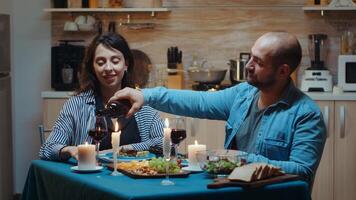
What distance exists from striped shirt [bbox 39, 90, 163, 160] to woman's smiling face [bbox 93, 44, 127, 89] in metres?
0.12

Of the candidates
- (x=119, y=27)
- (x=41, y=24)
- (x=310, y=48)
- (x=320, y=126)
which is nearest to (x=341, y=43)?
(x=310, y=48)

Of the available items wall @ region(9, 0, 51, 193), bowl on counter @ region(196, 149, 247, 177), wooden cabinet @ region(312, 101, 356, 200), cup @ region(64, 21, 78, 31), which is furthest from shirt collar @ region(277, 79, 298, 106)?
wall @ region(9, 0, 51, 193)

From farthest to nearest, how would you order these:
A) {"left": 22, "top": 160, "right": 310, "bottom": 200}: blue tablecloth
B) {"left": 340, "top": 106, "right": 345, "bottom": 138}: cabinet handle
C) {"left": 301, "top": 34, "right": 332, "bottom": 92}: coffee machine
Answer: {"left": 301, "top": 34, "right": 332, "bottom": 92}: coffee machine, {"left": 340, "top": 106, "right": 345, "bottom": 138}: cabinet handle, {"left": 22, "top": 160, "right": 310, "bottom": 200}: blue tablecloth

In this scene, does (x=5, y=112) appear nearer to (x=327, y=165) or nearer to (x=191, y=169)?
(x=327, y=165)

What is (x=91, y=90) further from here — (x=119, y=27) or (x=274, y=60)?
(x=119, y=27)

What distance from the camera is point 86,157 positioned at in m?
2.79

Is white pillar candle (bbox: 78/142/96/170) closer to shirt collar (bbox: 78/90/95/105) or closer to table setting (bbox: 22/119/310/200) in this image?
table setting (bbox: 22/119/310/200)

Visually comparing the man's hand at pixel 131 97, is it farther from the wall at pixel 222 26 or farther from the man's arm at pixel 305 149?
the wall at pixel 222 26

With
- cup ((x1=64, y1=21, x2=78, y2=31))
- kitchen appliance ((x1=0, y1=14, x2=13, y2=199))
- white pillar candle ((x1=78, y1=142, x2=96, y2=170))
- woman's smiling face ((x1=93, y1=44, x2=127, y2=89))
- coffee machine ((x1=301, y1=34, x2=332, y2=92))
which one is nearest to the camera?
white pillar candle ((x1=78, y1=142, x2=96, y2=170))

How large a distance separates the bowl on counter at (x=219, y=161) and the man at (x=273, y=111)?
96 millimetres

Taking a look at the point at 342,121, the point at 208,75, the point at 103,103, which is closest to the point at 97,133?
the point at 103,103

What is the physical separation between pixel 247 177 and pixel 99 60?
55.3 inches

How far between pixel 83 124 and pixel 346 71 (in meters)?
2.60

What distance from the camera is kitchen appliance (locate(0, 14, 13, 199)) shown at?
540cm
